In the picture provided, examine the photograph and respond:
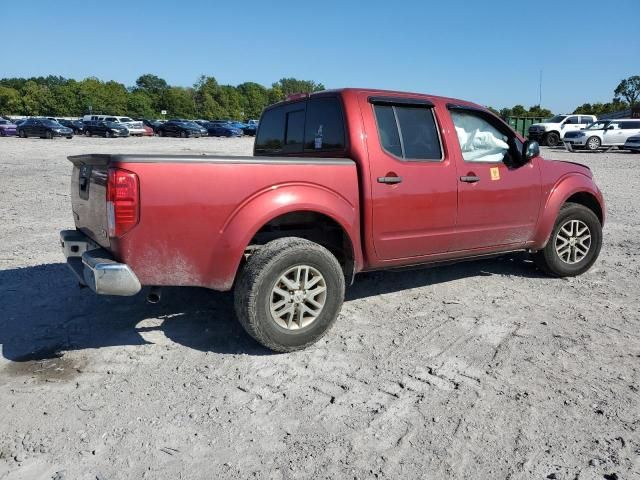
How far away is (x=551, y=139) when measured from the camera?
32.9 metres

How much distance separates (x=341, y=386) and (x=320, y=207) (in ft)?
4.15

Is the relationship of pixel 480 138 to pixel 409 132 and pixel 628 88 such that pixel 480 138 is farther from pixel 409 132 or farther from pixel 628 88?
pixel 628 88

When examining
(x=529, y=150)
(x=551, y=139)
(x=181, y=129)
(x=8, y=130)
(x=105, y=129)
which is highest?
(x=181, y=129)

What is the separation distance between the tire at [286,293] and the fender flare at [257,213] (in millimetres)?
133

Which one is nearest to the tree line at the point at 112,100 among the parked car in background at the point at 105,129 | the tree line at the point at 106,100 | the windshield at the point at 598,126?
the tree line at the point at 106,100

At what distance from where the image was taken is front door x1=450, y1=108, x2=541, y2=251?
4648mm

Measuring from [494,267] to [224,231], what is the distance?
3.74 metres

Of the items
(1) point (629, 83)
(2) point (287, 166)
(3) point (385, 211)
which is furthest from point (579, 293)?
(1) point (629, 83)

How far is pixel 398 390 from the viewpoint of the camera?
3.25m

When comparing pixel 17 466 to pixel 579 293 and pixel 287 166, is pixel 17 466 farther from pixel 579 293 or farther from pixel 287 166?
pixel 579 293

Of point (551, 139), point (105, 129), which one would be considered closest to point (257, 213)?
point (551, 139)

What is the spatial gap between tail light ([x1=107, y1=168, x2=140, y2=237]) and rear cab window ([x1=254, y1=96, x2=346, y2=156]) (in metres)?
1.66

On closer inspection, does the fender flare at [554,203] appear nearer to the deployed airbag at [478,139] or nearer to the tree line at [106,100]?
the deployed airbag at [478,139]

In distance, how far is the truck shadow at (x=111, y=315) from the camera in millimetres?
3959
